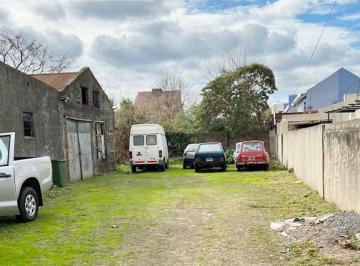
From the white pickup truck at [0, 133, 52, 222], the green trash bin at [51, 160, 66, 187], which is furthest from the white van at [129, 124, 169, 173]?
the white pickup truck at [0, 133, 52, 222]

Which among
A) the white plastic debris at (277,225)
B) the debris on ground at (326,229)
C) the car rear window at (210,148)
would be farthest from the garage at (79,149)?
the debris on ground at (326,229)

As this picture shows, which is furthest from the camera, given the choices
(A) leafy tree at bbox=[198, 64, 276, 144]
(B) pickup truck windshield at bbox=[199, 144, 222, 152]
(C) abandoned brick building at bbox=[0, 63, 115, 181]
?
(A) leafy tree at bbox=[198, 64, 276, 144]

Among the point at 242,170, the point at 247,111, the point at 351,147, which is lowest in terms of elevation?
the point at 242,170

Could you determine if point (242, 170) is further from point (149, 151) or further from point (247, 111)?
point (247, 111)

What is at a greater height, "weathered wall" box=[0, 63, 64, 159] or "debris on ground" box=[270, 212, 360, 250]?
"weathered wall" box=[0, 63, 64, 159]

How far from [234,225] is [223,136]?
29.0 m

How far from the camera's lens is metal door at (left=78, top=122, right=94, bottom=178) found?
22.0 m

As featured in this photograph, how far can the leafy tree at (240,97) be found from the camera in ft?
121

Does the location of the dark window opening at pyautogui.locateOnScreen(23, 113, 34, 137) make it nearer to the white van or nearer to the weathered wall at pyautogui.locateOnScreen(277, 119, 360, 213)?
the white van

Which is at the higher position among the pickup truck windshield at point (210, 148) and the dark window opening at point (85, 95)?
the dark window opening at point (85, 95)

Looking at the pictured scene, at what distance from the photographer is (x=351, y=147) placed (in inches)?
364

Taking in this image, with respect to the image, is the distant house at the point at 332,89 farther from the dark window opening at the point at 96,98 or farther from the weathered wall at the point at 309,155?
the dark window opening at the point at 96,98

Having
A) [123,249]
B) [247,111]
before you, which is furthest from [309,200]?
[247,111]

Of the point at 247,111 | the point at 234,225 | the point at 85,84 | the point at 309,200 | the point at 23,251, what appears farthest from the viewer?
the point at 247,111
